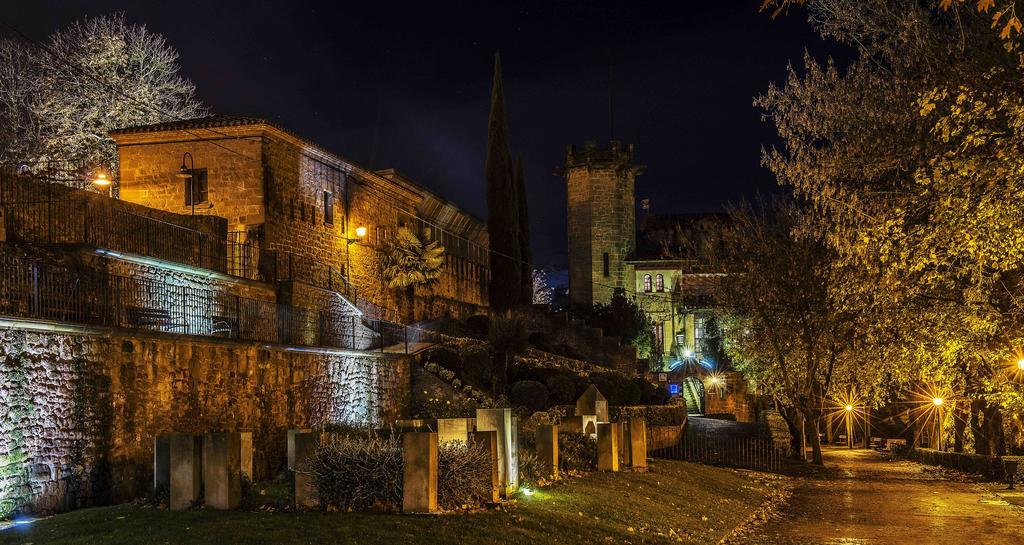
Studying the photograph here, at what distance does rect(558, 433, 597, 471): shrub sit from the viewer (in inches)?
779

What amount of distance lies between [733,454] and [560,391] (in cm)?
581

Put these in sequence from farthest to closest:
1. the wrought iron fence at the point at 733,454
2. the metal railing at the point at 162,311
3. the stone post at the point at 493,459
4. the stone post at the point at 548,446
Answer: the wrought iron fence at the point at 733,454 → the stone post at the point at 548,446 → the metal railing at the point at 162,311 → the stone post at the point at 493,459

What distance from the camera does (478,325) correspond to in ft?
144

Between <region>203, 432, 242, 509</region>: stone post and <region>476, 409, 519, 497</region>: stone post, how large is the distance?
3.98 m

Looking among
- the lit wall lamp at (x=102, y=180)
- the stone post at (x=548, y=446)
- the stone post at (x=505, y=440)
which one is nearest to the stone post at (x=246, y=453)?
the stone post at (x=505, y=440)

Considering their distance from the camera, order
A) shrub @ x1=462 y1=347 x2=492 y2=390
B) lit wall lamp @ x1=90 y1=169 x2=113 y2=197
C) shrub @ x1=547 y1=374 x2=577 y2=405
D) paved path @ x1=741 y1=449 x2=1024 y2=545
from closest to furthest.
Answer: paved path @ x1=741 y1=449 x2=1024 y2=545 < lit wall lamp @ x1=90 y1=169 x2=113 y2=197 < shrub @ x1=462 y1=347 x2=492 y2=390 < shrub @ x1=547 y1=374 x2=577 y2=405

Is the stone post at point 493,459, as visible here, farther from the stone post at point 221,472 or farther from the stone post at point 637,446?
the stone post at point 637,446

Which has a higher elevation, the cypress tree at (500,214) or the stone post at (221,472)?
the cypress tree at (500,214)

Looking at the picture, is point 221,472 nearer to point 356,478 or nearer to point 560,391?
point 356,478

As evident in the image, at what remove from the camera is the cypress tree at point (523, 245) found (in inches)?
2112

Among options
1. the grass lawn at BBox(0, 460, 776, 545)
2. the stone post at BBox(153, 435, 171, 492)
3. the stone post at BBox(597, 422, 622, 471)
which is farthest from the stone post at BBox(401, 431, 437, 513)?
the stone post at BBox(597, 422, 622, 471)

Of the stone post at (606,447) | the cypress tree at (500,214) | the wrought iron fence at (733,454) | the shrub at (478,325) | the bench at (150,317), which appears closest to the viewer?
the bench at (150,317)

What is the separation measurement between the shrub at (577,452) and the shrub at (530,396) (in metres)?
9.53

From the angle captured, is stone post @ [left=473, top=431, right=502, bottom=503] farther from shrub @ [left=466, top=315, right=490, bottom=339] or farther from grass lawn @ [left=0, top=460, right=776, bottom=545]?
shrub @ [left=466, top=315, right=490, bottom=339]
